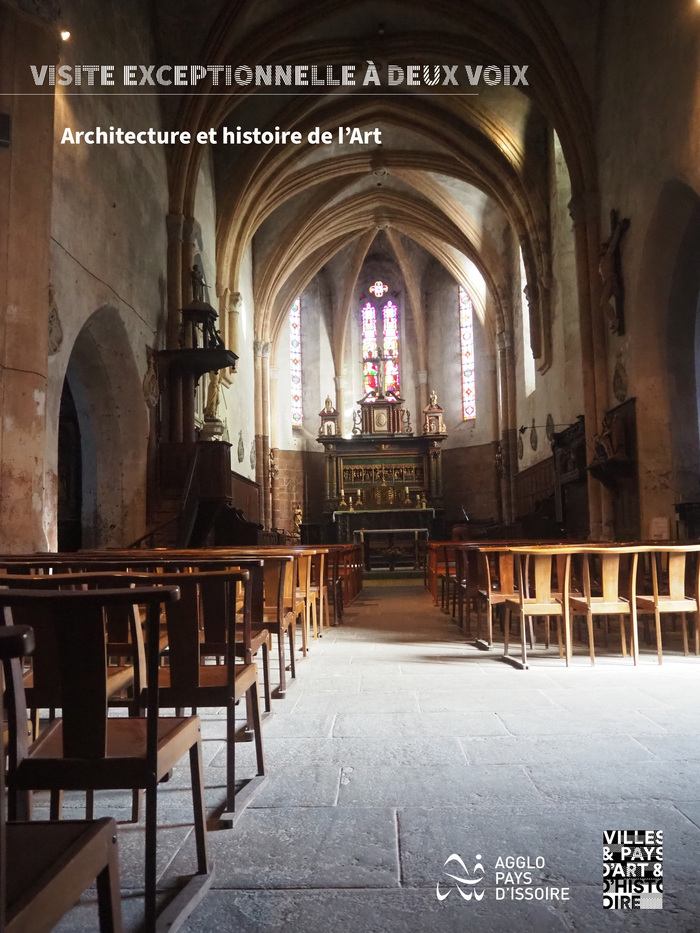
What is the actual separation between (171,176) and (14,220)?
6.96 meters

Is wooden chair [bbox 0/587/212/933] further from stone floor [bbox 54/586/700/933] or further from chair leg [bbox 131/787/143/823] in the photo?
chair leg [bbox 131/787/143/823]

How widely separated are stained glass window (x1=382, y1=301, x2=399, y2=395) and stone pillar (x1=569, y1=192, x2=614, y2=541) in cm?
1427

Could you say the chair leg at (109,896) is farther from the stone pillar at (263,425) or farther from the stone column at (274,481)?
the stone column at (274,481)

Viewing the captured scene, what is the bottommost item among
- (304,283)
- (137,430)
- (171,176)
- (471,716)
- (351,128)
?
(471,716)

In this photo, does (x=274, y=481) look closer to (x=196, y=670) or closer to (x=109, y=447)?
(x=109, y=447)

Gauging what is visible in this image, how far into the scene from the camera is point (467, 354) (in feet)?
83.5

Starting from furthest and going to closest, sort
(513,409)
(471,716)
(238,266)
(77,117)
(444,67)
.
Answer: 1. (513,409)
2. (238,266)
3. (444,67)
4. (77,117)
5. (471,716)

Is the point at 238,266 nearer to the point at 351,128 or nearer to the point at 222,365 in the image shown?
the point at 351,128

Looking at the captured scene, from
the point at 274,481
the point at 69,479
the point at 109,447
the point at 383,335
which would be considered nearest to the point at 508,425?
the point at 274,481

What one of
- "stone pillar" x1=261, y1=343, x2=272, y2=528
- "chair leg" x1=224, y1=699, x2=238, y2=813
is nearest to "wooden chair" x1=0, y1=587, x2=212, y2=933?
A: "chair leg" x1=224, y1=699, x2=238, y2=813

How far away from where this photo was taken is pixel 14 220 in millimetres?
6930

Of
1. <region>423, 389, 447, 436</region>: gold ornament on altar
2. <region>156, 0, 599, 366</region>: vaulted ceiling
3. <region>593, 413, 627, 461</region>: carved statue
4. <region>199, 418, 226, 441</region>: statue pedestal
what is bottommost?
<region>593, 413, 627, 461</region>: carved statue

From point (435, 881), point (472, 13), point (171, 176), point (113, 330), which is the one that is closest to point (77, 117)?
point (113, 330)

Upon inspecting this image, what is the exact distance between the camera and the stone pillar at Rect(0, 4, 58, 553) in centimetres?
668
